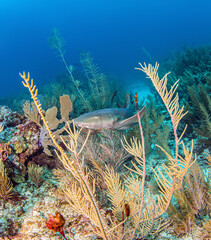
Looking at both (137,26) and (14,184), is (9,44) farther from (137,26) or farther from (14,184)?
(14,184)


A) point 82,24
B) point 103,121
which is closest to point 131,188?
point 103,121

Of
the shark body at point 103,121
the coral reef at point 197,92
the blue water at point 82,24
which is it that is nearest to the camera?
the shark body at point 103,121

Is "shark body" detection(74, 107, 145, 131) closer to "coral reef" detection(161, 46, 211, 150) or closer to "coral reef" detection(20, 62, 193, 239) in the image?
"coral reef" detection(20, 62, 193, 239)

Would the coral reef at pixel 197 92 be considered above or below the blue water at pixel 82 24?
below

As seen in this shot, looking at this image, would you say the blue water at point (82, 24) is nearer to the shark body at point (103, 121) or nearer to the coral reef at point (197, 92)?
the coral reef at point (197, 92)

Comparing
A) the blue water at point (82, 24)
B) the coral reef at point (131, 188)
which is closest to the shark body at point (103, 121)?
the coral reef at point (131, 188)

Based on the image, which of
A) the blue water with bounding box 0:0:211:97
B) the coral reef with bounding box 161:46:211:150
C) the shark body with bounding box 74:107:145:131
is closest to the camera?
the shark body with bounding box 74:107:145:131

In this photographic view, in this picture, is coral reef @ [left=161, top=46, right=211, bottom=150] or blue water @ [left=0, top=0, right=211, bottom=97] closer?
coral reef @ [left=161, top=46, right=211, bottom=150]

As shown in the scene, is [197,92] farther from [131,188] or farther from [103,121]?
[131,188]

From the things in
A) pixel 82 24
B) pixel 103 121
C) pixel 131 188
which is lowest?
pixel 131 188

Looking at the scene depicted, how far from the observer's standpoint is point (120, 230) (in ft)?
6.03

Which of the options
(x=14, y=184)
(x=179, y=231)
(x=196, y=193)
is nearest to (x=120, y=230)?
(x=179, y=231)

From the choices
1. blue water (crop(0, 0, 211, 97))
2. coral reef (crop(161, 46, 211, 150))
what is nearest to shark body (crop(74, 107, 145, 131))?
coral reef (crop(161, 46, 211, 150))

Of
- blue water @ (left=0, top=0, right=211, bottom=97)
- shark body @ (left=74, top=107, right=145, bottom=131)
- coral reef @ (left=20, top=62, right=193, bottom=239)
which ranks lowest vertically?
coral reef @ (left=20, top=62, right=193, bottom=239)
